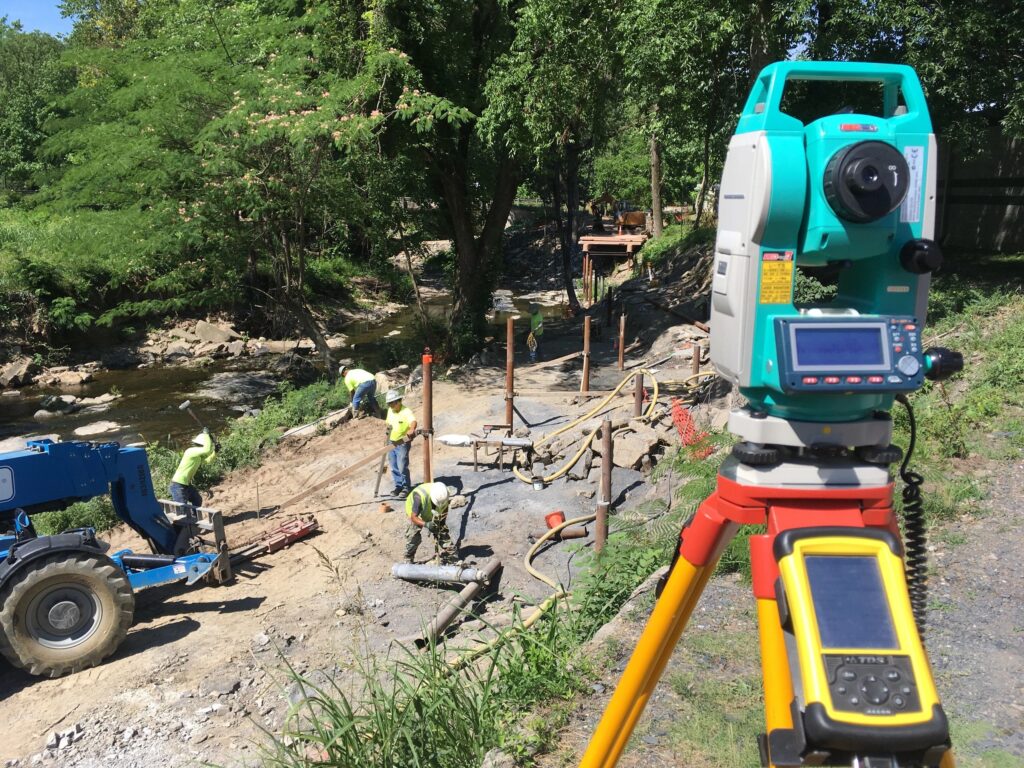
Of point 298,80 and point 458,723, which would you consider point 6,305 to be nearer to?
point 298,80

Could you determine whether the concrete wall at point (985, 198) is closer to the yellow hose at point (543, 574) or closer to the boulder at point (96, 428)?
the yellow hose at point (543, 574)

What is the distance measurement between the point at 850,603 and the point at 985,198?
1561cm

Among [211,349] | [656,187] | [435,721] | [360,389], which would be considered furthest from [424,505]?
[656,187]

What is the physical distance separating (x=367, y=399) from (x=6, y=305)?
15.1 m

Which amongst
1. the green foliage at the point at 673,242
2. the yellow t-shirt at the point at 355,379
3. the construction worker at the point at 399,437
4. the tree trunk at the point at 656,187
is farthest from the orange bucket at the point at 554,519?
the tree trunk at the point at 656,187

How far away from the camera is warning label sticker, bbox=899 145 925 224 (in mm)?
2057

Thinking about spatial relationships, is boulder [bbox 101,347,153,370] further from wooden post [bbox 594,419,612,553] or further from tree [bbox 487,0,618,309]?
wooden post [bbox 594,419,612,553]

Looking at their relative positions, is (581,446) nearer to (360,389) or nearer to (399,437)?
(399,437)

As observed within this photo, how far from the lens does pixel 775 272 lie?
2.03 metres

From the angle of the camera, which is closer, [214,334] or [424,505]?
[424,505]

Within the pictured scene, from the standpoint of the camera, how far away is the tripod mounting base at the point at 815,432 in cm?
199

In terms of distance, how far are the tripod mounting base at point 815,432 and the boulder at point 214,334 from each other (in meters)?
24.2

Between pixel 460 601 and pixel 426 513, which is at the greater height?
pixel 426 513

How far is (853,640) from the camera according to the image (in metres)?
1.65
